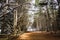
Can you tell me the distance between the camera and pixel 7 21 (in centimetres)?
705

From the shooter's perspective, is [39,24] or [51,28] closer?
[51,28]

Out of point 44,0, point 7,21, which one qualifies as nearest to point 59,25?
point 44,0

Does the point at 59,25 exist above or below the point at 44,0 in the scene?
below

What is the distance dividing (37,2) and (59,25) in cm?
283

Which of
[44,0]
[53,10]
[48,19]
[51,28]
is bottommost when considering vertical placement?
[51,28]

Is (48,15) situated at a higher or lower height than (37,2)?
lower

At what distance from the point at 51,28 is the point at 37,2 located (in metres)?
2.59

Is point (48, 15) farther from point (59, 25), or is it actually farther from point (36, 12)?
point (36, 12)

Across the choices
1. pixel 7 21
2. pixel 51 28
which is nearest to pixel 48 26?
pixel 51 28

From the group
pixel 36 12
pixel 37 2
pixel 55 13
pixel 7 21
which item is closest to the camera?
pixel 7 21

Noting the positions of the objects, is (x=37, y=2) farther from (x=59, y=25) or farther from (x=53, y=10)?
(x=59, y=25)

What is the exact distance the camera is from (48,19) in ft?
35.2

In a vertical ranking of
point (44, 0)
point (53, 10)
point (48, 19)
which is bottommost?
point (48, 19)

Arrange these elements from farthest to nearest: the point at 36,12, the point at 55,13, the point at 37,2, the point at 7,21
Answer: the point at 36,12 → the point at 37,2 → the point at 55,13 → the point at 7,21
